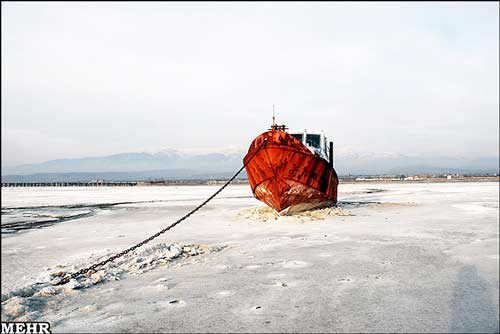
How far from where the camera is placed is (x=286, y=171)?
13086mm

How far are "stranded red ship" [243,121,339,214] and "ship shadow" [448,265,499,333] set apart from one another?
26.1 feet

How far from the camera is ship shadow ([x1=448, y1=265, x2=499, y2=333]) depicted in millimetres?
3691

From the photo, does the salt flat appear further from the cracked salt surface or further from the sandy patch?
the sandy patch

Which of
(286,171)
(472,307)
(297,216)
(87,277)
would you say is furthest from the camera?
(297,216)

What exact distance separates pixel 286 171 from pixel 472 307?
9.11 m

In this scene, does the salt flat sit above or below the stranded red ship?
below

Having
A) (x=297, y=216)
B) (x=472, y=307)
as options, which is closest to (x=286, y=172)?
(x=297, y=216)

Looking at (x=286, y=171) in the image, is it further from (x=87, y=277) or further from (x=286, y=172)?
(x=87, y=277)

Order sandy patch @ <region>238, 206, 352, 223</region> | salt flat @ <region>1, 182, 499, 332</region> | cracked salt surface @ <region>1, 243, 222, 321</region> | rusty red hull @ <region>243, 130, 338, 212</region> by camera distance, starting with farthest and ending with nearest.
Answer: rusty red hull @ <region>243, 130, 338, 212</region> < sandy patch @ <region>238, 206, 352, 223</region> < cracked salt surface @ <region>1, 243, 222, 321</region> < salt flat @ <region>1, 182, 499, 332</region>

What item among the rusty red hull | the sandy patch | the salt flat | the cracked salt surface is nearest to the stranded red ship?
the rusty red hull

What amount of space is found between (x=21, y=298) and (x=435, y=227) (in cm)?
1030

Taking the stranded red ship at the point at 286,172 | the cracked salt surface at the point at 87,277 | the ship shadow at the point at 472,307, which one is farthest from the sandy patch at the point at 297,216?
the ship shadow at the point at 472,307

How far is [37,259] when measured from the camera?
7.34 m

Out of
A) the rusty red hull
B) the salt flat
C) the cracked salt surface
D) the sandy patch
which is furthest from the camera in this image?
the rusty red hull
